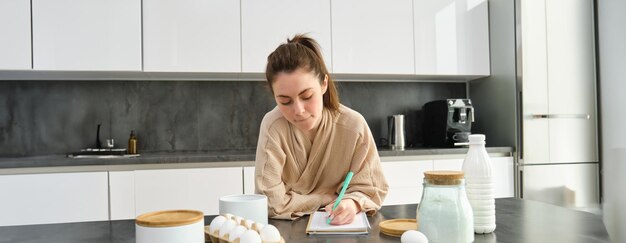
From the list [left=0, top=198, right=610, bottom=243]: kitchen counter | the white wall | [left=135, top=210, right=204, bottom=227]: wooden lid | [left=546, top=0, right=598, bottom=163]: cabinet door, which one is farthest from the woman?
the white wall

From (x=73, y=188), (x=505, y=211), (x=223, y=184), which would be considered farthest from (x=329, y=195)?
(x=73, y=188)

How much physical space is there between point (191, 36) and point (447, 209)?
7.39 ft

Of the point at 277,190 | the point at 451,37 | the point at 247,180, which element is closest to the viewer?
the point at 277,190

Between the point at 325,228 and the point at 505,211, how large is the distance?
0.54 m

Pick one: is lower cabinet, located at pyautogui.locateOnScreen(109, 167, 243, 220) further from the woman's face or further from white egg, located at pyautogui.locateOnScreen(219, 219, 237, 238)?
white egg, located at pyautogui.locateOnScreen(219, 219, 237, 238)

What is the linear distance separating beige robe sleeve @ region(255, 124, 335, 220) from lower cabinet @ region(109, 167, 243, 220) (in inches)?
47.1

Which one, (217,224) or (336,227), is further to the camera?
(336,227)

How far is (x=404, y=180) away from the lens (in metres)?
2.82

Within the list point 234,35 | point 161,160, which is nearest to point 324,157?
point 161,160

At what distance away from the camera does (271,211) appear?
126cm

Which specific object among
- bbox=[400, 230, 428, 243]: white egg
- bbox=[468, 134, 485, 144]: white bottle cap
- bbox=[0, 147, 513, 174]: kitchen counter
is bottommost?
bbox=[400, 230, 428, 243]: white egg

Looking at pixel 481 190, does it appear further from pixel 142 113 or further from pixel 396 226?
pixel 142 113

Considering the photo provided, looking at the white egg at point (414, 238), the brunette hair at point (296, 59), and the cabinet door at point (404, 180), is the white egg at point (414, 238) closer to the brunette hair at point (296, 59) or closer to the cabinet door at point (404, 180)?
the brunette hair at point (296, 59)

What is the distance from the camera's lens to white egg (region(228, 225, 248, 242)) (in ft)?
2.88
